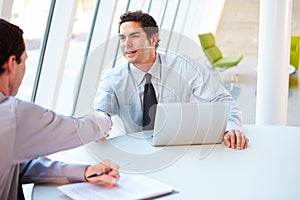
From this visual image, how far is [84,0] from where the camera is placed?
3639mm

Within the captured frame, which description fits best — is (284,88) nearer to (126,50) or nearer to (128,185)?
(126,50)

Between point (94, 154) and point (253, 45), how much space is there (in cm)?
881

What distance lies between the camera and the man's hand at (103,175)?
4.57 feet

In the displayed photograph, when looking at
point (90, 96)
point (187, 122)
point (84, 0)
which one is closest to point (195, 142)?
point (187, 122)

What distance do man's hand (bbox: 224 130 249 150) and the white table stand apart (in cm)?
3

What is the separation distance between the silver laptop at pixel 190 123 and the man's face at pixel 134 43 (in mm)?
515

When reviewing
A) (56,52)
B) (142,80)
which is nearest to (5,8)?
(56,52)

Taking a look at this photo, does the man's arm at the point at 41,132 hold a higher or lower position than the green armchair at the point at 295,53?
lower

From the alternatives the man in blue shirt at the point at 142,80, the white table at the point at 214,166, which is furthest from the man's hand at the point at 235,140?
the man in blue shirt at the point at 142,80

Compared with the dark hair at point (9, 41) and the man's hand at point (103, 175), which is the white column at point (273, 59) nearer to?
the man's hand at point (103, 175)

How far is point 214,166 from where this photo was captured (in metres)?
1.67

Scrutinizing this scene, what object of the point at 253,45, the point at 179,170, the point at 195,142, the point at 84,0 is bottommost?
the point at 179,170

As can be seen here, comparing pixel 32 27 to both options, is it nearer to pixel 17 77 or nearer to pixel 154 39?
pixel 154 39

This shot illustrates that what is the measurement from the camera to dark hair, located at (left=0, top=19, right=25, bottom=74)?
125cm
